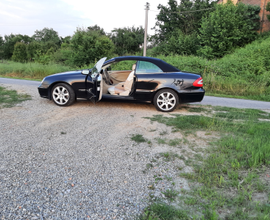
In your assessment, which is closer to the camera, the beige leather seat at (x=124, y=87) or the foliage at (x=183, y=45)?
the beige leather seat at (x=124, y=87)

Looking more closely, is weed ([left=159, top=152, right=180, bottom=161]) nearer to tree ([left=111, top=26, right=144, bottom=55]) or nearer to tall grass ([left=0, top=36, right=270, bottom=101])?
tall grass ([left=0, top=36, right=270, bottom=101])

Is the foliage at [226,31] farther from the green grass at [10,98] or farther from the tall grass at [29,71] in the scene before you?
the green grass at [10,98]

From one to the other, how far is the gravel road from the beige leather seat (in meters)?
1.25

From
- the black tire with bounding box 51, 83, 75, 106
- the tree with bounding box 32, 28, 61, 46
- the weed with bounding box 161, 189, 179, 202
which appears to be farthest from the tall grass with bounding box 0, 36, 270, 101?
the tree with bounding box 32, 28, 61, 46

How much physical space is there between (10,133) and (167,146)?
325 cm

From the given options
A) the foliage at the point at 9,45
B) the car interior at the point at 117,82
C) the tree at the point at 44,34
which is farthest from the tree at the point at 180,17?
the tree at the point at 44,34

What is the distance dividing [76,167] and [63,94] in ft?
12.8

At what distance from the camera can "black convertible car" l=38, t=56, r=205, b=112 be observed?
6629 mm

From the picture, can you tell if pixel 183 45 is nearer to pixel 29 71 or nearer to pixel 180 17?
pixel 180 17

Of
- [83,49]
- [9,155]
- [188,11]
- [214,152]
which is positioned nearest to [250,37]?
[188,11]

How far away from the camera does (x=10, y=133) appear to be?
4.75 m

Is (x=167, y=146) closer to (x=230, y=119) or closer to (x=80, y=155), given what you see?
(x=80, y=155)

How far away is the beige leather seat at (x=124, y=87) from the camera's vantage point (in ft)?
23.1

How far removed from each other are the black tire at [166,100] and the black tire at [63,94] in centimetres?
252
